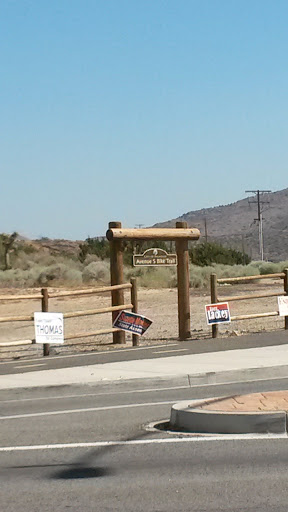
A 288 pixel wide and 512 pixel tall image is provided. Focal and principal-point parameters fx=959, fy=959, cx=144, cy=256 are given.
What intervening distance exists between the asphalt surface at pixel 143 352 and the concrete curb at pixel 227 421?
234 inches

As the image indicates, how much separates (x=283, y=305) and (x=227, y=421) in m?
11.0

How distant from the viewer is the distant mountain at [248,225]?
13350 cm

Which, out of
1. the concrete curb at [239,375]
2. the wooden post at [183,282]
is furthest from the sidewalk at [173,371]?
the wooden post at [183,282]

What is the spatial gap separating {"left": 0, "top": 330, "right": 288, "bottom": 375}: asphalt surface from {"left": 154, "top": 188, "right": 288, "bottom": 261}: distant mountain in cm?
10268

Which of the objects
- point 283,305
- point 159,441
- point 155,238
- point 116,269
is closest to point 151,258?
point 155,238

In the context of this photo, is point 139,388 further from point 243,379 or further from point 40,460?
point 40,460

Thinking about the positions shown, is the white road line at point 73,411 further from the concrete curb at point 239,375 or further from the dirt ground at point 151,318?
the dirt ground at point 151,318

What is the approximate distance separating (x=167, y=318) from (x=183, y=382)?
14126 mm

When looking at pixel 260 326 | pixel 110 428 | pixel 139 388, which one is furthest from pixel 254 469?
pixel 260 326

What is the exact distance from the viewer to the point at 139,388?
42.8ft

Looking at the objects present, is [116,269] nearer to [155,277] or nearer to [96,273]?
[155,277]

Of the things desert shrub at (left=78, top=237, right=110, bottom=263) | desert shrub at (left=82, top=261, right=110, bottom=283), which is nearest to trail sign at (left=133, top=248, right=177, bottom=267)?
desert shrub at (left=82, top=261, right=110, bottom=283)

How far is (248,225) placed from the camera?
516ft

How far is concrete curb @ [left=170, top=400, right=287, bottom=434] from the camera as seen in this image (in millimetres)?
8828
